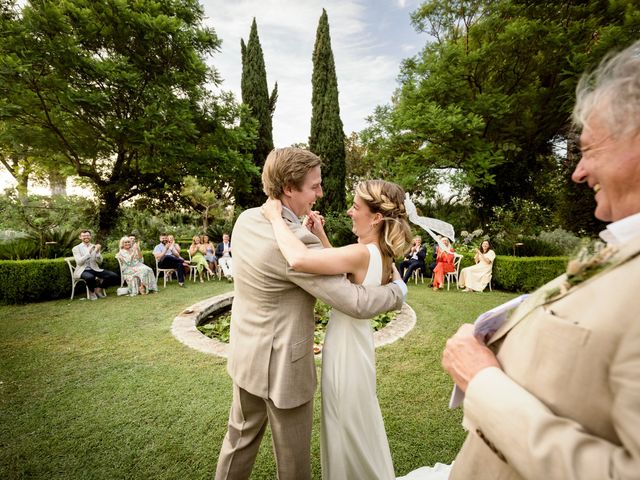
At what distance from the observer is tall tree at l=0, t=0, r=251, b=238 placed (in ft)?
37.9

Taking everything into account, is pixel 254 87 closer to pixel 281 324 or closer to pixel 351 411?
pixel 281 324

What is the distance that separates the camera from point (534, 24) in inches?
504

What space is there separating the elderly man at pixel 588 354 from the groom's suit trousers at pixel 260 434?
46.4 inches

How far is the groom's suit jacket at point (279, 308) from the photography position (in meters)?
1.66

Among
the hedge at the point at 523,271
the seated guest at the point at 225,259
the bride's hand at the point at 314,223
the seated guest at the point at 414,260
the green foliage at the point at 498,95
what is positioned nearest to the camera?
the bride's hand at the point at 314,223

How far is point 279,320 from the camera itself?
173cm

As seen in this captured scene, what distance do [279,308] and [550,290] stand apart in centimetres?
125

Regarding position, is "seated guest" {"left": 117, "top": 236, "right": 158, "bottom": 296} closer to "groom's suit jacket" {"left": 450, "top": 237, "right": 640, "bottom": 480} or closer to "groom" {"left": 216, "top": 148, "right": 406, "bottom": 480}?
"groom" {"left": 216, "top": 148, "right": 406, "bottom": 480}

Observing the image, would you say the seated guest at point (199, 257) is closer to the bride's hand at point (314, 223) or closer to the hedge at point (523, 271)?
the bride's hand at point (314, 223)

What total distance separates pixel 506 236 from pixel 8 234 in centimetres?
2057

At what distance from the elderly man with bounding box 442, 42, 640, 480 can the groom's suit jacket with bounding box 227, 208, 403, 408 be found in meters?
0.82

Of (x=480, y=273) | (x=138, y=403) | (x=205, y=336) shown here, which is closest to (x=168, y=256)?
(x=205, y=336)

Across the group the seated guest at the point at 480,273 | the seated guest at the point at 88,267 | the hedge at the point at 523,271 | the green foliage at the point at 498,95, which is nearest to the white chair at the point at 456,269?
the seated guest at the point at 480,273

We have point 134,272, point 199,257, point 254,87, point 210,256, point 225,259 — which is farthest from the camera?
point 254,87
